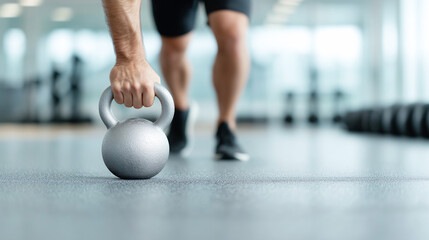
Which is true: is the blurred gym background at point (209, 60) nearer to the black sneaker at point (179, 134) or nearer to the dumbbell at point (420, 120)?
the dumbbell at point (420, 120)

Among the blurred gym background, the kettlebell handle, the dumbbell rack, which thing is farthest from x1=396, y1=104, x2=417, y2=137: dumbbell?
the blurred gym background

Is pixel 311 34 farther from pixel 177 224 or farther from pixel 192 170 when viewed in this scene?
pixel 177 224

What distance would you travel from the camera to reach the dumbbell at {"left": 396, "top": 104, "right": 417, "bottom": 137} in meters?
3.82

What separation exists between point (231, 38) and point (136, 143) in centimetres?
80

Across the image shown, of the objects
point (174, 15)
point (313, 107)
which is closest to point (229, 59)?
point (174, 15)

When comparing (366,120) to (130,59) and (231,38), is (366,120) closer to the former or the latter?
(231,38)

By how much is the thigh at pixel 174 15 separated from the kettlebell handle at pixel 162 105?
904mm

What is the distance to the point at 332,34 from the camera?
10.3 meters

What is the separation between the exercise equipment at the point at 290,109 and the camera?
33.0ft

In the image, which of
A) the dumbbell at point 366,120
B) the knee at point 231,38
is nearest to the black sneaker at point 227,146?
the knee at point 231,38

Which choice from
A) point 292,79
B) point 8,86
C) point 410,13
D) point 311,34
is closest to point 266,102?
point 292,79

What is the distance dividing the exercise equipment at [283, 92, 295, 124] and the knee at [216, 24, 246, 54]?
27.0 ft

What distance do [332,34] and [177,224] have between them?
33.1 ft

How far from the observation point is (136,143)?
45.0 inches
